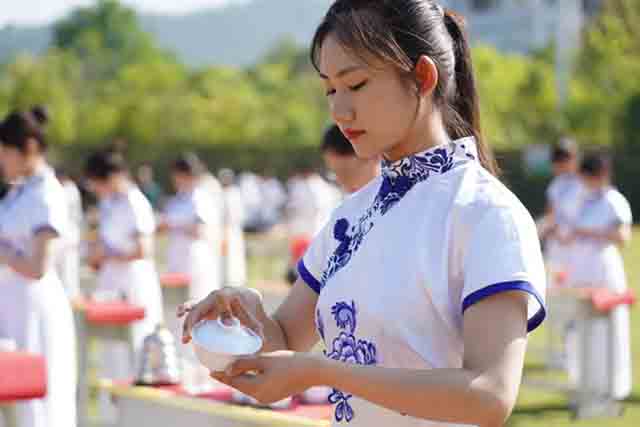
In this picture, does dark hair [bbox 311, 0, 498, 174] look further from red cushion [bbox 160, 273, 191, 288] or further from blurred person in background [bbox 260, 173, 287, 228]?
A: blurred person in background [bbox 260, 173, 287, 228]

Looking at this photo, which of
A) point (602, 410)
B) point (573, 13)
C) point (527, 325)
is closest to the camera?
point (527, 325)

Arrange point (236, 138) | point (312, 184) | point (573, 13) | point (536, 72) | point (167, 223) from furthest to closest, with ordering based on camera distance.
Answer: point (573, 13)
point (236, 138)
point (536, 72)
point (312, 184)
point (167, 223)

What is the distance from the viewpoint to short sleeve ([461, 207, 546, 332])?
1.61 metres

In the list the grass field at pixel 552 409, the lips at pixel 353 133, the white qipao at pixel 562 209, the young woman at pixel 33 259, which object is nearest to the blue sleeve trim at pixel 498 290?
the lips at pixel 353 133

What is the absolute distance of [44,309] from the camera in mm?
4785

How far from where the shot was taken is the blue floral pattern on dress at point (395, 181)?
70.9 inches

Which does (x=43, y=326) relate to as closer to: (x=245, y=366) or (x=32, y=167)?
(x=32, y=167)

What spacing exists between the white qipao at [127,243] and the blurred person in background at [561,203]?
2.98 metres

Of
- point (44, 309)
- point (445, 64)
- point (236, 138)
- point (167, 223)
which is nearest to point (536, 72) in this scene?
point (236, 138)

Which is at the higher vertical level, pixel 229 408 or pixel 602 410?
pixel 229 408

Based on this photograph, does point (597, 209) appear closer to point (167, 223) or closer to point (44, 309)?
point (167, 223)

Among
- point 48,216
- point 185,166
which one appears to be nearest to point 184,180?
point 185,166

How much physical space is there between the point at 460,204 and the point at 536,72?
129ft

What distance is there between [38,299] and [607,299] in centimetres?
414
